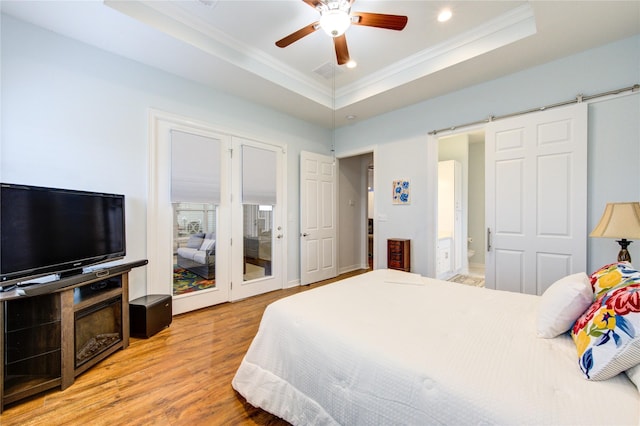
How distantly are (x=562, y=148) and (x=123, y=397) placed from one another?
4167 millimetres

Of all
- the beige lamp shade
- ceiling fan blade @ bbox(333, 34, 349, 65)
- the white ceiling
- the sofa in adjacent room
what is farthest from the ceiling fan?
the sofa in adjacent room

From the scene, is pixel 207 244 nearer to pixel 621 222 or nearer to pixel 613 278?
pixel 613 278

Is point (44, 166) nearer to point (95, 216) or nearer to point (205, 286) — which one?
point (95, 216)

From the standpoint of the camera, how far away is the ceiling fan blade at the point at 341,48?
215 cm

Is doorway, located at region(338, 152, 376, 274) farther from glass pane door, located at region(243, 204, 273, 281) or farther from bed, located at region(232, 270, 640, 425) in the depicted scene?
bed, located at region(232, 270, 640, 425)

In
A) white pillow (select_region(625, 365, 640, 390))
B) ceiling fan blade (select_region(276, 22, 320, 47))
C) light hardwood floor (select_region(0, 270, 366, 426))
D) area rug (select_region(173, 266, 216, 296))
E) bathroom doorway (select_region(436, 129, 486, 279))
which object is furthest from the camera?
bathroom doorway (select_region(436, 129, 486, 279))

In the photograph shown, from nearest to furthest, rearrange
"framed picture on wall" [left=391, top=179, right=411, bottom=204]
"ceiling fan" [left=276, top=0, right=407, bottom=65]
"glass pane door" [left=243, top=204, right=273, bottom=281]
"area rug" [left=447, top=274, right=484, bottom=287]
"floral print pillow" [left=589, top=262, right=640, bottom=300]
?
1. "floral print pillow" [left=589, top=262, right=640, bottom=300]
2. "ceiling fan" [left=276, top=0, right=407, bottom=65]
3. "glass pane door" [left=243, top=204, right=273, bottom=281]
4. "framed picture on wall" [left=391, top=179, right=411, bottom=204]
5. "area rug" [left=447, top=274, right=484, bottom=287]

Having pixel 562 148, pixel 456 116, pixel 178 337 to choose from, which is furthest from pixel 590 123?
pixel 178 337

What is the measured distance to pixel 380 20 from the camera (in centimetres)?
195

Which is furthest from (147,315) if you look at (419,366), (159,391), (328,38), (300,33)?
(328,38)

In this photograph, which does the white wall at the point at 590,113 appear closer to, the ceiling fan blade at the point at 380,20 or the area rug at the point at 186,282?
the ceiling fan blade at the point at 380,20

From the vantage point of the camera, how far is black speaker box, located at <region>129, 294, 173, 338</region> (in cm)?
247

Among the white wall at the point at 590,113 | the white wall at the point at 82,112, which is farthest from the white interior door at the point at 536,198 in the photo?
the white wall at the point at 82,112

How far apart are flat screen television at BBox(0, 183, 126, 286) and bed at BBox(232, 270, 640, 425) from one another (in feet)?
5.11
